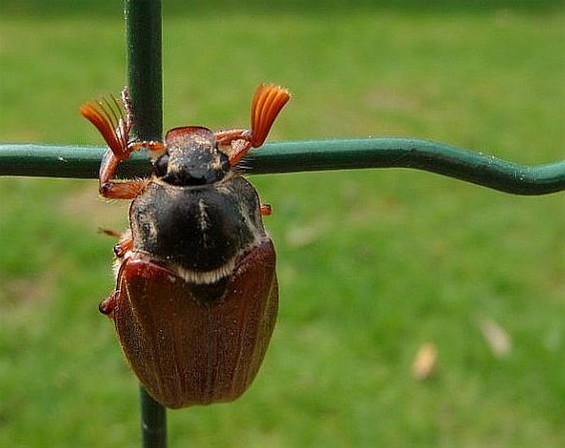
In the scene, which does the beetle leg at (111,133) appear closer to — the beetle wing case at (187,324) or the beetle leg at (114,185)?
the beetle leg at (114,185)

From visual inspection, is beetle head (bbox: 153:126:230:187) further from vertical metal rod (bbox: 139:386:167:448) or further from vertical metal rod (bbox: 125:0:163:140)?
vertical metal rod (bbox: 139:386:167:448)

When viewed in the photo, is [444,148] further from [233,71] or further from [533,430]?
Answer: [233,71]

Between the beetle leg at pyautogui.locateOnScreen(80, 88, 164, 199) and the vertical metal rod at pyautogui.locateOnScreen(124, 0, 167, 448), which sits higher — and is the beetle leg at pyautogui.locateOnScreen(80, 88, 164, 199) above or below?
below

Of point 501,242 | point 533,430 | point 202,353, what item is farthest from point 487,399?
point 202,353

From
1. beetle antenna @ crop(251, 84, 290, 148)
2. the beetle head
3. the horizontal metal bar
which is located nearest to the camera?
the horizontal metal bar

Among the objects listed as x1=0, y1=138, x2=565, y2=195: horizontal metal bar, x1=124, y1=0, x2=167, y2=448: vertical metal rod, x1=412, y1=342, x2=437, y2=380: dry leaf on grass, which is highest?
x1=124, y1=0, x2=167, y2=448: vertical metal rod

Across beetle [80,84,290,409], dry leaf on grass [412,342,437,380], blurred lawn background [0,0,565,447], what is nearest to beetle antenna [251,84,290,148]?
beetle [80,84,290,409]

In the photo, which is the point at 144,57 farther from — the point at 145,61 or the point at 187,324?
the point at 187,324
